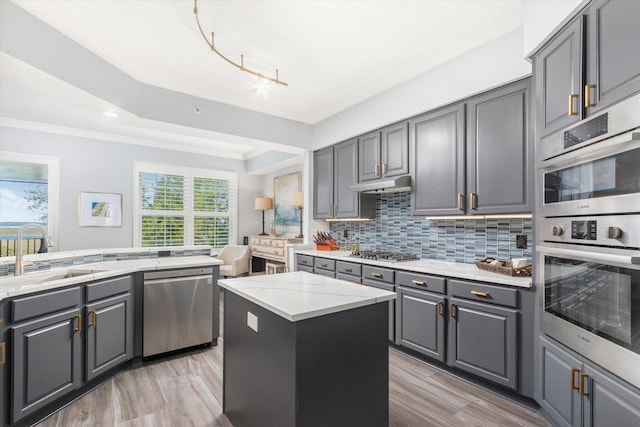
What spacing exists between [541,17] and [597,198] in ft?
3.96

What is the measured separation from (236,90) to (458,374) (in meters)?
3.64

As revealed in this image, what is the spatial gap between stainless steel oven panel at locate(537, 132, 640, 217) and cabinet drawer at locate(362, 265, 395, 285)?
56.7 inches

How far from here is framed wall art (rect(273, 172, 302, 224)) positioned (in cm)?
591

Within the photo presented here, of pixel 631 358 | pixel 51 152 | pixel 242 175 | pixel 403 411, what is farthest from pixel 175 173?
pixel 631 358

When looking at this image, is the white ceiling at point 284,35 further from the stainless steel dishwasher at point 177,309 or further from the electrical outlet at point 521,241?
the stainless steel dishwasher at point 177,309

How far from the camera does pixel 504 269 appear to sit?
7.59ft

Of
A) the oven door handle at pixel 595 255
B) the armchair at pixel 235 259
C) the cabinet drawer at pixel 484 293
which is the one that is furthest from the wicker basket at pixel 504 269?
the armchair at pixel 235 259

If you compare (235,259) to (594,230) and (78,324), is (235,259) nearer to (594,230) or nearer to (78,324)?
(78,324)

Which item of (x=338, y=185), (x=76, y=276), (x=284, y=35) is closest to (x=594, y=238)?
(x=284, y=35)

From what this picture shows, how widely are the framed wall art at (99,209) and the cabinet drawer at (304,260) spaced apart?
3.38 meters

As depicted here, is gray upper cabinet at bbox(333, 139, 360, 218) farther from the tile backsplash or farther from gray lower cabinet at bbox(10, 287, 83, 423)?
gray lower cabinet at bbox(10, 287, 83, 423)

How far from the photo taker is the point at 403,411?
2.04 meters

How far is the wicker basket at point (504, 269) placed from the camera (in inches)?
87.6

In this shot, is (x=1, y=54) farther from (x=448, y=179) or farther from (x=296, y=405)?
(x=448, y=179)
